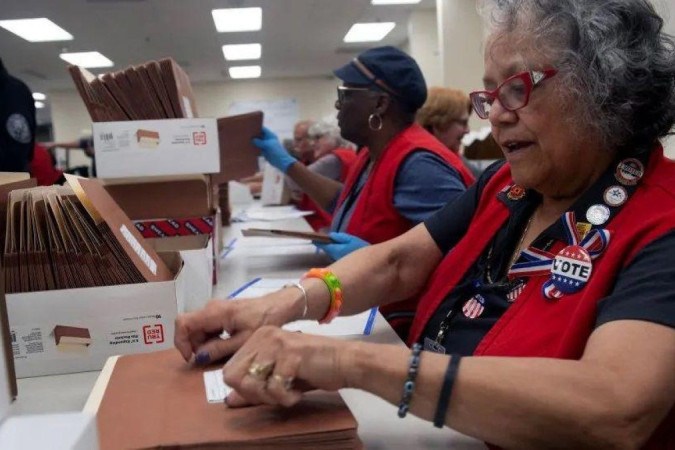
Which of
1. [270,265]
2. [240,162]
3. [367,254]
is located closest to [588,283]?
[367,254]

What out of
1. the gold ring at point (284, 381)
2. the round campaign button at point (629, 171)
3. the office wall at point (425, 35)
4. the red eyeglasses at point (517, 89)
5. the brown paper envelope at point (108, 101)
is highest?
the office wall at point (425, 35)

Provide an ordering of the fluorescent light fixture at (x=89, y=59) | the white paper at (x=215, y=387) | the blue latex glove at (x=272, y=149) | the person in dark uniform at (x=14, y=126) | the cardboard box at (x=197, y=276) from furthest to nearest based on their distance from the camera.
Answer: the fluorescent light fixture at (x=89, y=59) → the blue latex glove at (x=272, y=149) → the person in dark uniform at (x=14, y=126) → the cardboard box at (x=197, y=276) → the white paper at (x=215, y=387)

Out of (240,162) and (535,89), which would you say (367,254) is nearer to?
(535,89)

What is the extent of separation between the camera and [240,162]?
8.58 feet

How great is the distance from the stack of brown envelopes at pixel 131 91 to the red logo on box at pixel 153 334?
0.76 m

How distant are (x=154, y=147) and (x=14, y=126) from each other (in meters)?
0.99

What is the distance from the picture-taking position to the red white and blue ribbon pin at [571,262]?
2.63 ft

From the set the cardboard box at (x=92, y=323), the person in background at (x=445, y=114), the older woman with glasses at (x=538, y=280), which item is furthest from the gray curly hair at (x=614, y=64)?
the person in background at (x=445, y=114)

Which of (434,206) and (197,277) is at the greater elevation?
(434,206)

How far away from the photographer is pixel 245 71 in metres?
11.1

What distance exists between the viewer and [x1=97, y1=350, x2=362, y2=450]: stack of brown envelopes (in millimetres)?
625

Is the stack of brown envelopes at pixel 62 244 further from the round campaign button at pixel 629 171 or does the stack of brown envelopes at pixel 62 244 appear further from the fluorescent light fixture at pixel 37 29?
the fluorescent light fixture at pixel 37 29

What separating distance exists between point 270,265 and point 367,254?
72 cm

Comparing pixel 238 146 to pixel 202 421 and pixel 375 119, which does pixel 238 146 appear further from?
pixel 202 421
